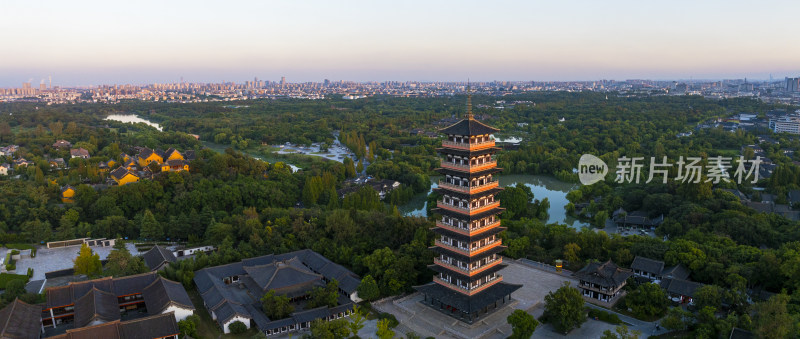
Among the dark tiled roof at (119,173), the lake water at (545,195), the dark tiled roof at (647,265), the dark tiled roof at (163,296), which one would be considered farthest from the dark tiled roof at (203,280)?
the dark tiled roof at (119,173)

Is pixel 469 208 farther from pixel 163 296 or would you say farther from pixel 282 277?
pixel 163 296

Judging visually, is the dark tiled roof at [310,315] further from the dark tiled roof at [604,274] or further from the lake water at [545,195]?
the lake water at [545,195]

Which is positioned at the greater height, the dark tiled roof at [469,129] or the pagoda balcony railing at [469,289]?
the dark tiled roof at [469,129]

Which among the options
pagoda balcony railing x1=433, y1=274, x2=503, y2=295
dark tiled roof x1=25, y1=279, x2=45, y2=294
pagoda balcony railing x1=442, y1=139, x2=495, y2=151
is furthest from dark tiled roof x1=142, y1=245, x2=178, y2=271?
pagoda balcony railing x1=442, y1=139, x2=495, y2=151

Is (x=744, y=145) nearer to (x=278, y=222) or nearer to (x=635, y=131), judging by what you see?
(x=635, y=131)

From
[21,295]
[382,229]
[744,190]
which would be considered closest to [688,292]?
[382,229]
